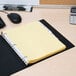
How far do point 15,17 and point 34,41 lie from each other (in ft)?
0.74

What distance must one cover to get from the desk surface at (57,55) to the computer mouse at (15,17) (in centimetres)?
2

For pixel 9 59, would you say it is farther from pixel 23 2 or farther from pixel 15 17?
pixel 23 2

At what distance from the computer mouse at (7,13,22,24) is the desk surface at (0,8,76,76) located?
0.07 feet

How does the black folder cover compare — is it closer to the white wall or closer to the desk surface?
the desk surface

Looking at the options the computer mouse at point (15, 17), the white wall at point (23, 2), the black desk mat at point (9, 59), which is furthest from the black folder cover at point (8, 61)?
the white wall at point (23, 2)

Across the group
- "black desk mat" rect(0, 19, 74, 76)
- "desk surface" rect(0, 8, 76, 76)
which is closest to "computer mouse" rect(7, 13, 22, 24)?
"desk surface" rect(0, 8, 76, 76)

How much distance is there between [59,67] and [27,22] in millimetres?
358

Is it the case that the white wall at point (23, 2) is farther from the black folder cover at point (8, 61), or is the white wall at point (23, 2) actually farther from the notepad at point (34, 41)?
the black folder cover at point (8, 61)

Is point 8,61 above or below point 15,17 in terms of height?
below

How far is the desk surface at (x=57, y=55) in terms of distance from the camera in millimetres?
808

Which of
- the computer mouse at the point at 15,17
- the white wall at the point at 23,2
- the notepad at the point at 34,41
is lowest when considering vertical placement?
the notepad at the point at 34,41

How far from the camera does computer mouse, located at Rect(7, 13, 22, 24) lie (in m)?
1.07

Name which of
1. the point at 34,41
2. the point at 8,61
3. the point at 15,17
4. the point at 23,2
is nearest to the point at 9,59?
the point at 8,61

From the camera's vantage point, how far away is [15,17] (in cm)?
108
